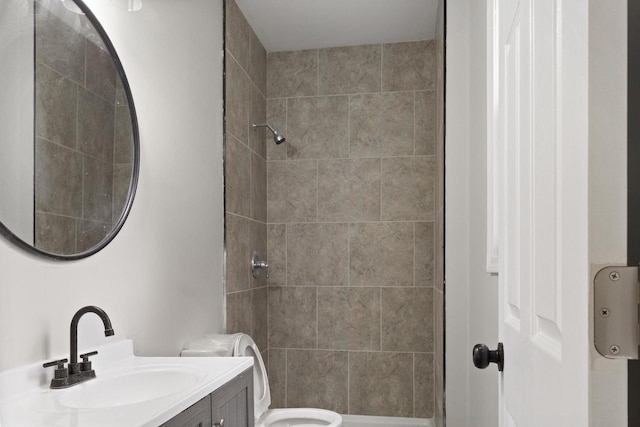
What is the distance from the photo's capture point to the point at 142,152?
76.5 inches

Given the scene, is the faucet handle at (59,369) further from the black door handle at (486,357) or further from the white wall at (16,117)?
the black door handle at (486,357)

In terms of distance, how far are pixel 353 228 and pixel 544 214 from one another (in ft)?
9.34

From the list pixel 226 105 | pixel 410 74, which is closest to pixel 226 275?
pixel 226 105

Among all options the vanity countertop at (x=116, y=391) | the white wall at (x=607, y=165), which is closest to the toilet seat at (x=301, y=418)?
the vanity countertop at (x=116, y=391)

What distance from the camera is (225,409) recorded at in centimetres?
159

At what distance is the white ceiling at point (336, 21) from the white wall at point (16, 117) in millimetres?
1751

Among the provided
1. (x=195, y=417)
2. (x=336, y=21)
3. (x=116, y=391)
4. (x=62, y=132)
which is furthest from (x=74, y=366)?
(x=336, y=21)

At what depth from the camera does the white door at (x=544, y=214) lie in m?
0.53

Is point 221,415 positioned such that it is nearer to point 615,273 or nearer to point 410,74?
point 615,273

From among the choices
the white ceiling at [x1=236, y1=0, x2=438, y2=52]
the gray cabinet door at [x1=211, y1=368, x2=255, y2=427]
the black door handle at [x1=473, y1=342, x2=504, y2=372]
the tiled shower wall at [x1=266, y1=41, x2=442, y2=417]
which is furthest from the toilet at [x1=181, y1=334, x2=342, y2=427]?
the white ceiling at [x1=236, y1=0, x2=438, y2=52]

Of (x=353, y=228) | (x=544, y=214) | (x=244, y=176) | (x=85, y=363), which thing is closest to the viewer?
(x=544, y=214)

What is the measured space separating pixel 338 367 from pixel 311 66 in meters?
1.96

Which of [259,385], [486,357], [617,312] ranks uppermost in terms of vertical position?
[617,312]

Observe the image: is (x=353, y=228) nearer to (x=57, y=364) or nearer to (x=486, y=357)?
(x=57, y=364)
